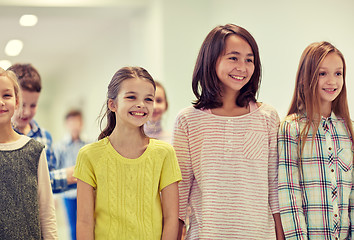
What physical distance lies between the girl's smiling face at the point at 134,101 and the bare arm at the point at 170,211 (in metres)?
0.24

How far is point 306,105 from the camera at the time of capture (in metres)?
1.92

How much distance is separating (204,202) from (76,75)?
22.0 ft

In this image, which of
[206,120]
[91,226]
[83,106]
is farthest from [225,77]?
[83,106]

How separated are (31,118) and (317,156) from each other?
122 cm

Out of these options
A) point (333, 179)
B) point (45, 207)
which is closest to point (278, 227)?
point (333, 179)

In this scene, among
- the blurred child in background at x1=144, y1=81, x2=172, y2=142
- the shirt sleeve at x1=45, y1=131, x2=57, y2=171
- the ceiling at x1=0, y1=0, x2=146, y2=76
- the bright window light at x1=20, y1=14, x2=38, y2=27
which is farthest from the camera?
the bright window light at x1=20, y1=14, x2=38, y2=27

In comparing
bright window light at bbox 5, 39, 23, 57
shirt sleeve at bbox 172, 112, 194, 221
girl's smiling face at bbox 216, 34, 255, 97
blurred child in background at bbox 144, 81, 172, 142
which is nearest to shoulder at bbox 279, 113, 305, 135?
girl's smiling face at bbox 216, 34, 255, 97

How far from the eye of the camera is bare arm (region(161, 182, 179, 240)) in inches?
65.2

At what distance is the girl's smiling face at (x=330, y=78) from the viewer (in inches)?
74.9

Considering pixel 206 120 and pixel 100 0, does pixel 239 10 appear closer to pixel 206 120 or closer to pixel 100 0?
pixel 100 0

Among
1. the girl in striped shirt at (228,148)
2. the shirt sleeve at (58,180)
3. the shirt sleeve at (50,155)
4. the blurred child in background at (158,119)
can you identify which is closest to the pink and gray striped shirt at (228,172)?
the girl in striped shirt at (228,148)

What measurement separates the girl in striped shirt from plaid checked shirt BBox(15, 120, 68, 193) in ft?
1.87

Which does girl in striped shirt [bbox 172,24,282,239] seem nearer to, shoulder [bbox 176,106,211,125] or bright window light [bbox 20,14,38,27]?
shoulder [bbox 176,106,211,125]

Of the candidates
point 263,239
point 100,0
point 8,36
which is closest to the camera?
point 263,239
